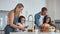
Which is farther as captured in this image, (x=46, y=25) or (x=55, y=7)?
(x=55, y=7)

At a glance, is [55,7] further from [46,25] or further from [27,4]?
[46,25]

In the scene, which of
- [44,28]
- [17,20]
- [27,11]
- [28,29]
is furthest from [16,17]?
[27,11]

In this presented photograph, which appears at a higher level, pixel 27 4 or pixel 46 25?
pixel 27 4

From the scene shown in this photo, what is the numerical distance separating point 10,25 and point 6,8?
1.10 metres

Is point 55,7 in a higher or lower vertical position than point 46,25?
higher

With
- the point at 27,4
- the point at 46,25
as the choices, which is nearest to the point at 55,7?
the point at 27,4

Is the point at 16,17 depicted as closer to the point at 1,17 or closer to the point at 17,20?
the point at 17,20

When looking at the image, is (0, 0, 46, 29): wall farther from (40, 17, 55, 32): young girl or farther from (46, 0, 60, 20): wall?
(40, 17, 55, 32): young girl

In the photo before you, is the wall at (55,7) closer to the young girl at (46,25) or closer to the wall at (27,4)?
the wall at (27,4)

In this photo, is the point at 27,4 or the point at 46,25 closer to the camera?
the point at 46,25

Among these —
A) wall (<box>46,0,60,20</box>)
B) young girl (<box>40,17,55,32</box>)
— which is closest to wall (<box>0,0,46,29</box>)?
wall (<box>46,0,60,20</box>)

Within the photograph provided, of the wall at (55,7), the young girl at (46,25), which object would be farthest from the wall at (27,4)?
the young girl at (46,25)

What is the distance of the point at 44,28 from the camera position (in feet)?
8.00

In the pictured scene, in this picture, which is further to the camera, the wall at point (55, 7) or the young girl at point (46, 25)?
the wall at point (55, 7)
